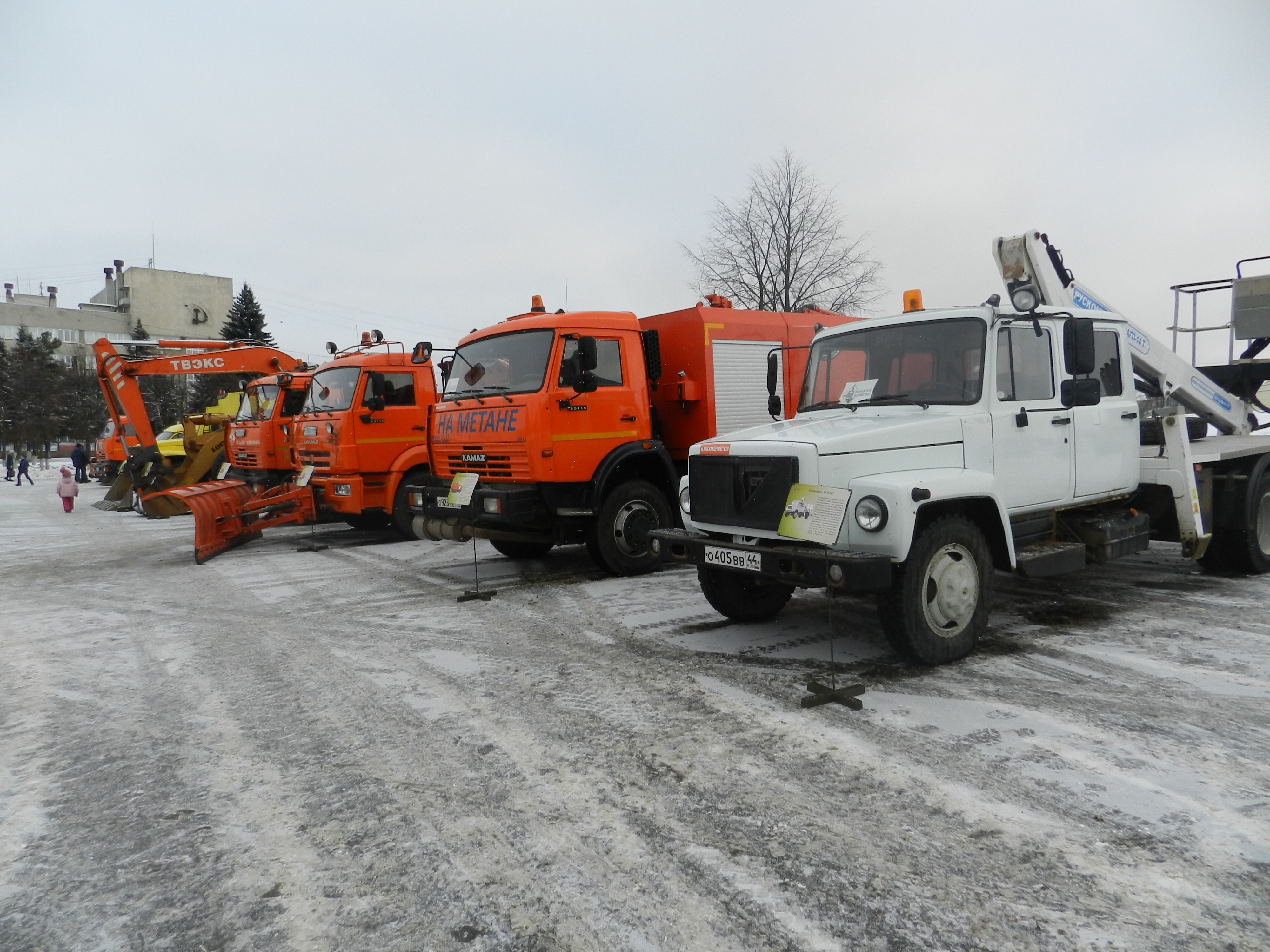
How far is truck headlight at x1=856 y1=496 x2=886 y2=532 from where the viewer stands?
4.66 meters

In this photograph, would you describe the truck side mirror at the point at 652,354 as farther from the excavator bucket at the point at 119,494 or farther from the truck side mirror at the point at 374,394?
the excavator bucket at the point at 119,494

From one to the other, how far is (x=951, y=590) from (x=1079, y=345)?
196 cm

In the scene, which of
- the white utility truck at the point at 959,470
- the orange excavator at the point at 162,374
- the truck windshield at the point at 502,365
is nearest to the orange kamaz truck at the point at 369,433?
the truck windshield at the point at 502,365

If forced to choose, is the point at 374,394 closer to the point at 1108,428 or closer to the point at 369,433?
the point at 369,433

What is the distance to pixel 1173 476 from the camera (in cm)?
668

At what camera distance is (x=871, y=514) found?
15.4 ft

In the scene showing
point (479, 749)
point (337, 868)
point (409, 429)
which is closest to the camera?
point (337, 868)

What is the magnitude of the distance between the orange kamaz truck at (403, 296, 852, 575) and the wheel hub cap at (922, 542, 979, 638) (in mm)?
2456

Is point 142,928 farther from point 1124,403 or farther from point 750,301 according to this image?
point 750,301

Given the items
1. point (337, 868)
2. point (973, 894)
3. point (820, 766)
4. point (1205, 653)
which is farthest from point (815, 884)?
point (1205, 653)

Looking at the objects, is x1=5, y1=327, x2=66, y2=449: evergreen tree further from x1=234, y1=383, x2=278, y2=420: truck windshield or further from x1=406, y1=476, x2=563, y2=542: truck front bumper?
x1=406, y1=476, x2=563, y2=542: truck front bumper

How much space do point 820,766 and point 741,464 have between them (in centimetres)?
214

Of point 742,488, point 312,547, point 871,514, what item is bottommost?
point 312,547

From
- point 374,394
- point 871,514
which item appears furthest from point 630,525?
point 374,394
